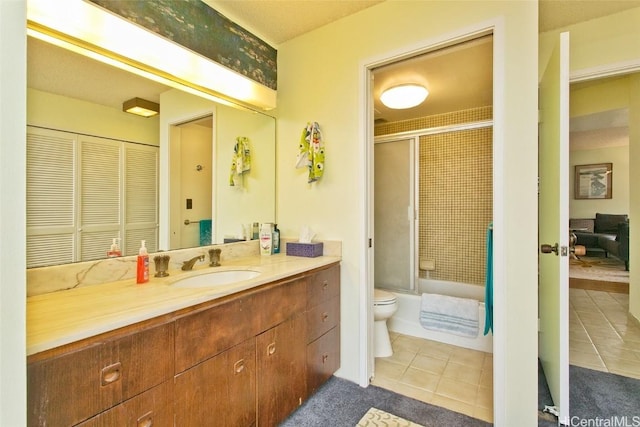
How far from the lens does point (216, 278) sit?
1682 mm

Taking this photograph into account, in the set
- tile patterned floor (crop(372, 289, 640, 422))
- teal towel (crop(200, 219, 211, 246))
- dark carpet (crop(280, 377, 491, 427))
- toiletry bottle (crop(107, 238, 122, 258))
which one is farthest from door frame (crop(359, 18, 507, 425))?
toiletry bottle (crop(107, 238, 122, 258))

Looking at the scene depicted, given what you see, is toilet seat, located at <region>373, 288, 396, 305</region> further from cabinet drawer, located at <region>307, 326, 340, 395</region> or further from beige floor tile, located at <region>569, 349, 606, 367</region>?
beige floor tile, located at <region>569, 349, 606, 367</region>

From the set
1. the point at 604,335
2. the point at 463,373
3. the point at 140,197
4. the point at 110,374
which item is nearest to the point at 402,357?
the point at 463,373

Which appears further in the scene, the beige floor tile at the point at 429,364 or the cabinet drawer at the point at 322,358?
the beige floor tile at the point at 429,364

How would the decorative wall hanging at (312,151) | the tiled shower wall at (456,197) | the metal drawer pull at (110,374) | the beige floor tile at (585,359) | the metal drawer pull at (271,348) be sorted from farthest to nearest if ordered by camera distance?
1. the tiled shower wall at (456,197)
2. the beige floor tile at (585,359)
3. the decorative wall hanging at (312,151)
4. the metal drawer pull at (271,348)
5. the metal drawer pull at (110,374)

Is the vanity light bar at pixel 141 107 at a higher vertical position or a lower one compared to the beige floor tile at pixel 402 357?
higher

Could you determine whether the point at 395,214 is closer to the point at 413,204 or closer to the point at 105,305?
the point at 413,204

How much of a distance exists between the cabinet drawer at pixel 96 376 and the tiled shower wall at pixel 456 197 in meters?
3.31

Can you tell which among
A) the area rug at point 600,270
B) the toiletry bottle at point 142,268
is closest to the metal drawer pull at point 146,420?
the toiletry bottle at point 142,268

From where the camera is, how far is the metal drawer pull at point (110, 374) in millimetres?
849

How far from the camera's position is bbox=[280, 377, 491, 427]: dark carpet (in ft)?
5.21

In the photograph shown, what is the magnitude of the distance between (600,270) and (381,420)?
18.5 ft

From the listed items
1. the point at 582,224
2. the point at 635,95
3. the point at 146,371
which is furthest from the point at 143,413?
the point at 582,224

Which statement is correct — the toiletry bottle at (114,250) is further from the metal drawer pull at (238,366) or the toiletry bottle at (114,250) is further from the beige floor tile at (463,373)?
the beige floor tile at (463,373)
